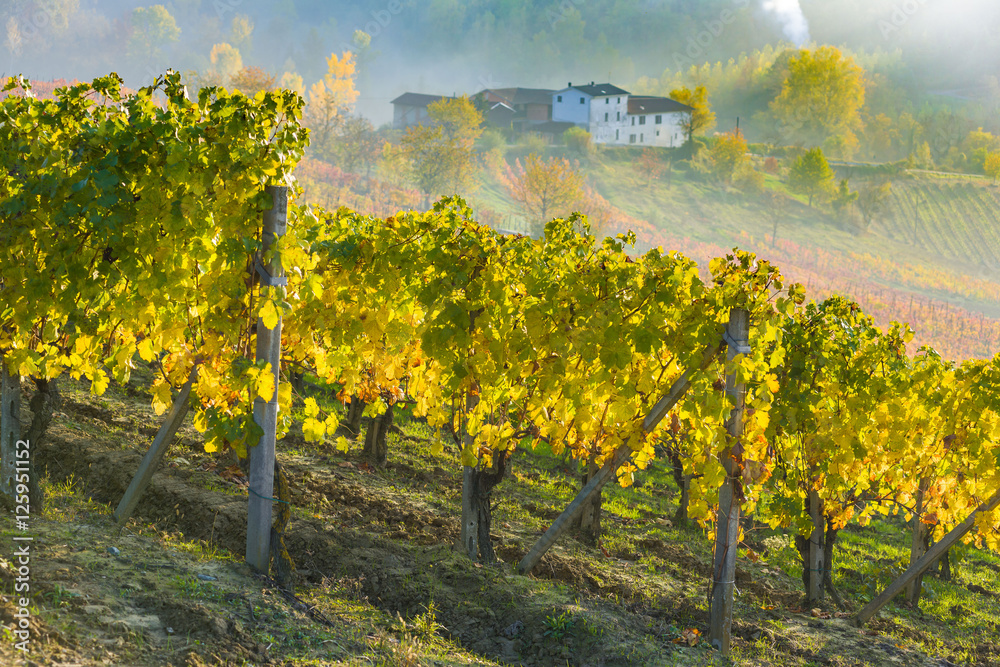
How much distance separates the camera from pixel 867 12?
189 metres

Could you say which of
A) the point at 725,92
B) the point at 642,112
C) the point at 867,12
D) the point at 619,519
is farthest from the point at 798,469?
the point at 867,12

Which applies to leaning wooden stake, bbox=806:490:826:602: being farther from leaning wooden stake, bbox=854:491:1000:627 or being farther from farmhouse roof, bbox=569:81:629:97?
farmhouse roof, bbox=569:81:629:97

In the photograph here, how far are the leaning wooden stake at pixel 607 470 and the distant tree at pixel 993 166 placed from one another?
317 feet

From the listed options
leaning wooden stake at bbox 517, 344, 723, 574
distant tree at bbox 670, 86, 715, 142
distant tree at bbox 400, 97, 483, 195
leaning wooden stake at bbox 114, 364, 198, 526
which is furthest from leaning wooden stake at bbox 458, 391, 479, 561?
distant tree at bbox 670, 86, 715, 142

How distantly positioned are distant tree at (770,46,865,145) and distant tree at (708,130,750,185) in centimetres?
2898

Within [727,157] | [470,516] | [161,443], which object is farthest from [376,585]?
[727,157]

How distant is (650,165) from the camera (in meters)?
72.9

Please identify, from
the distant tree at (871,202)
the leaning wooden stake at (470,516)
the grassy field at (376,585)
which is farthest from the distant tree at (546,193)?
the leaning wooden stake at (470,516)

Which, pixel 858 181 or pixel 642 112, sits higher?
pixel 642 112

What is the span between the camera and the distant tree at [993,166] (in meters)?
82.4

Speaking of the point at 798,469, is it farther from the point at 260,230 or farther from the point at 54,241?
the point at 54,241

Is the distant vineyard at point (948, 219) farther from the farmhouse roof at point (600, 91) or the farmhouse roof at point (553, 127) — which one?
the farmhouse roof at point (553, 127)

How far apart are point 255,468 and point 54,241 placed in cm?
190

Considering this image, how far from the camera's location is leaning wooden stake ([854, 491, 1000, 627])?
6.30 meters
